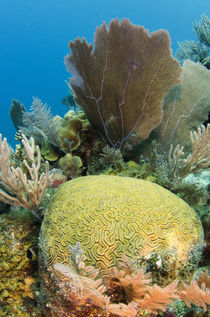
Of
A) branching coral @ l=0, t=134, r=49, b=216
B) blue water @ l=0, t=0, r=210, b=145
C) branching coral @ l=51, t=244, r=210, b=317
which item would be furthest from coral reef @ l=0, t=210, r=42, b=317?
blue water @ l=0, t=0, r=210, b=145

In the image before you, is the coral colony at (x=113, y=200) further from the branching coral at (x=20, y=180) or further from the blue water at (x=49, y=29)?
the blue water at (x=49, y=29)

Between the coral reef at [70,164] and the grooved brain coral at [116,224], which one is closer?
the grooved brain coral at [116,224]

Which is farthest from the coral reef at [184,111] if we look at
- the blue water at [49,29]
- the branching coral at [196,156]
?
the blue water at [49,29]

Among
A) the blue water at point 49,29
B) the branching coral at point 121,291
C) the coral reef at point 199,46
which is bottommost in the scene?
the branching coral at point 121,291

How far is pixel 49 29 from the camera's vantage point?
103500 mm

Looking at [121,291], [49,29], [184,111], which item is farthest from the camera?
[49,29]

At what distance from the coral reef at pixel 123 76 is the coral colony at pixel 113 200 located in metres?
0.02

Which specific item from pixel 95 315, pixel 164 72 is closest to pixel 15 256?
pixel 95 315

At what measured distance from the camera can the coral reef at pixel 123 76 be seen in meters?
3.34

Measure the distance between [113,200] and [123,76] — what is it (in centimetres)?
220

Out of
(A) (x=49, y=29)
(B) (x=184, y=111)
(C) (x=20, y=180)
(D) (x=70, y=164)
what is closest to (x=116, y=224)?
(C) (x=20, y=180)

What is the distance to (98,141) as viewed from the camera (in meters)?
4.32

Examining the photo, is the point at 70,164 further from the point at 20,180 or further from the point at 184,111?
the point at 184,111

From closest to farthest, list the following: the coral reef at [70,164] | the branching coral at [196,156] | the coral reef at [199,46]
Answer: the branching coral at [196,156], the coral reef at [70,164], the coral reef at [199,46]
